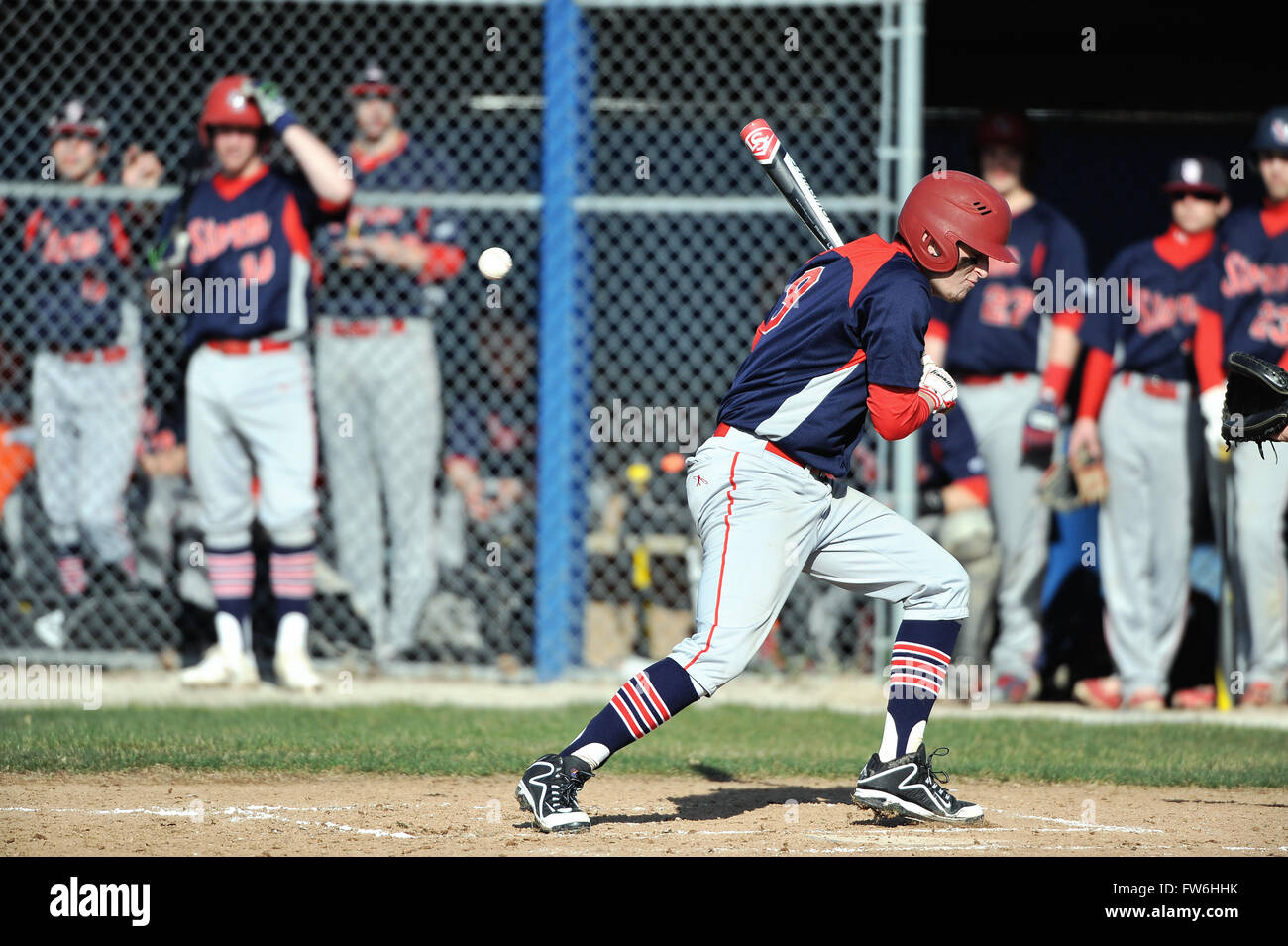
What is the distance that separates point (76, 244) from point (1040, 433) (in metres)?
4.43

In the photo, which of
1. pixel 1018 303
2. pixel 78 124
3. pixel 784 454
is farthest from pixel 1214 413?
pixel 78 124

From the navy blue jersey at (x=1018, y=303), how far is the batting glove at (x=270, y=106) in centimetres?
301

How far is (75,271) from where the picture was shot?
7262 mm

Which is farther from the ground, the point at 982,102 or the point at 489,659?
the point at 982,102

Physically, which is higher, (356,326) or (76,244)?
(76,244)

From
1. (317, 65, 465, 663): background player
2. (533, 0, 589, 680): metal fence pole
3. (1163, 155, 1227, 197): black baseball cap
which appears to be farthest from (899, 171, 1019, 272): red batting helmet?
(317, 65, 465, 663): background player

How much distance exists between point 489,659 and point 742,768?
238 centimetres

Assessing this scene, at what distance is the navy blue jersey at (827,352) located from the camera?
4.05 metres

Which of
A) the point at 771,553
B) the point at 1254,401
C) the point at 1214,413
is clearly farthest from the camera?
the point at 1214,413

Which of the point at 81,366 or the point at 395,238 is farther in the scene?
the point at 81,366

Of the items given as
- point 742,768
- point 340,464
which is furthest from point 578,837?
point 340,464

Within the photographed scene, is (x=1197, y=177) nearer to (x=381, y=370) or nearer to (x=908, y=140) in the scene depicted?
(x=908, y=140)

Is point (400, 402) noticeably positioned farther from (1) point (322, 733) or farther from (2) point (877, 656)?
(2) point (877, 656)

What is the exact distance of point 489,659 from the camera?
7371 mm
